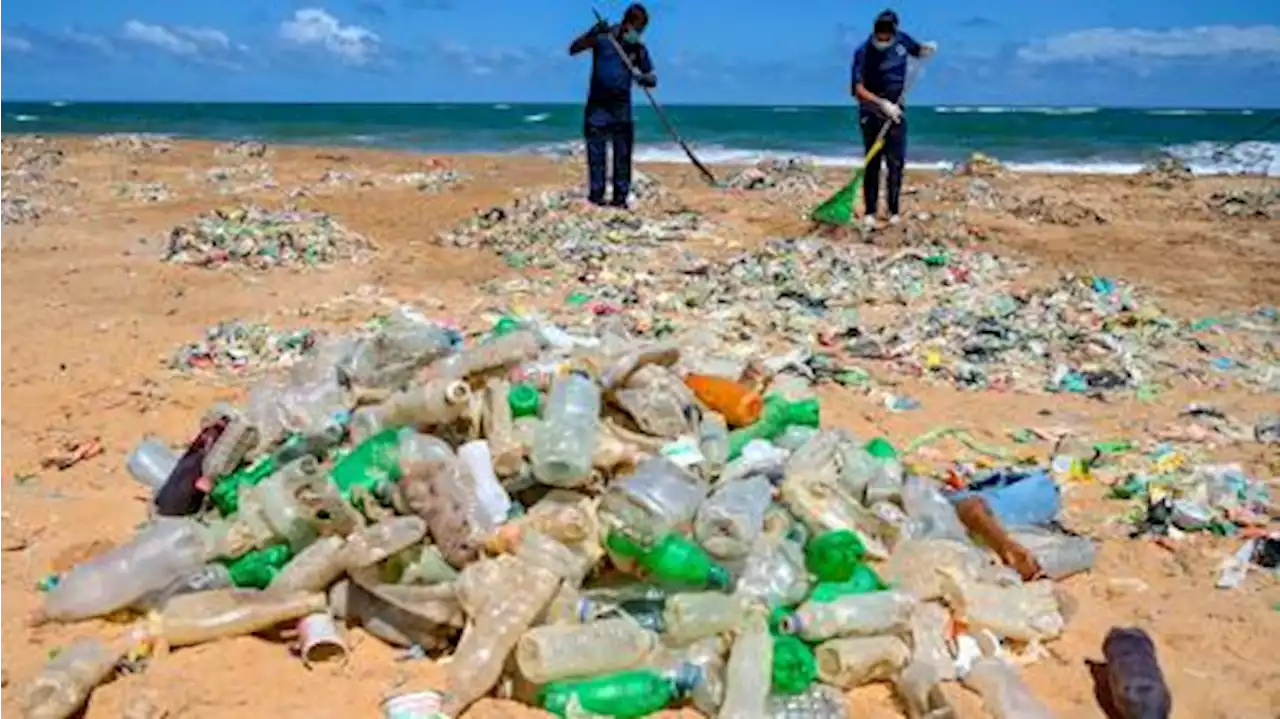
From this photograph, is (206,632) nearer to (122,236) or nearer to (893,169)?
(893,169)

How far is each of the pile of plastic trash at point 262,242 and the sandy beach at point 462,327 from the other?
0.78 feet

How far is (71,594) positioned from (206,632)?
0.56m

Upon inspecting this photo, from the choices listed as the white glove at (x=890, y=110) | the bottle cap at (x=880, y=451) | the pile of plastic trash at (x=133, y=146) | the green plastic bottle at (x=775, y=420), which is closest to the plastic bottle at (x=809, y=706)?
the green plastic bottle at (x=775, y=420)

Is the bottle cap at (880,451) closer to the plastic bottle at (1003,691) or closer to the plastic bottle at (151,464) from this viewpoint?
the plastic bottle at (1003,691)

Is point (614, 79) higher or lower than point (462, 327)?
higher

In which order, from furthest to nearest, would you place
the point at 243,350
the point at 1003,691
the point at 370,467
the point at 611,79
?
the point at 611,79 < the point at 243,350 < the point at 370,467 < the point at 1003,691

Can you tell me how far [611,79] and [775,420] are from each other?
6958 mm

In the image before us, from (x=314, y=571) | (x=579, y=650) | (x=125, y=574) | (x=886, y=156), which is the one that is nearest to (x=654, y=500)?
(x=579, y=650)

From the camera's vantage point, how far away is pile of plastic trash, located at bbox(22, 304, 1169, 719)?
3.19 m

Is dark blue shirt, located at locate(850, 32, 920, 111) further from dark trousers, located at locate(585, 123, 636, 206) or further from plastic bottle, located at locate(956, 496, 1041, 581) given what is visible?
plastic bottle, located at locate(956, 496, 1041, 581)

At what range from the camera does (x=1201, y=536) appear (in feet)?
14.1

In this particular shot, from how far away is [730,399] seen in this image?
4480 millimetres

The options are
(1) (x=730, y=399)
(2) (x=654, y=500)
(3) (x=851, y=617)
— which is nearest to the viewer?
(3) (x=851, y=617)

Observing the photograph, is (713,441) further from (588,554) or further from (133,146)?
(133,146)
